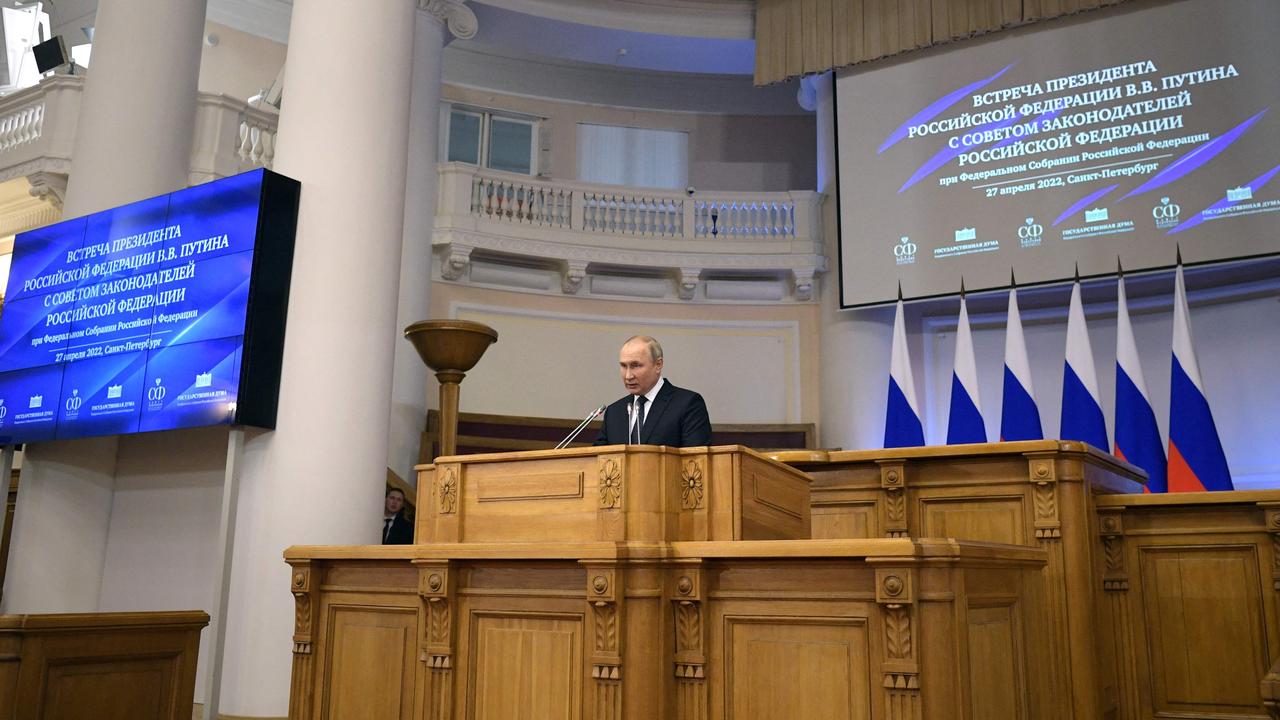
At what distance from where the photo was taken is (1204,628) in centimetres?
488

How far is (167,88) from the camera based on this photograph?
6.75m

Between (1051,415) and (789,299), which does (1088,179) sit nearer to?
(1051,415)

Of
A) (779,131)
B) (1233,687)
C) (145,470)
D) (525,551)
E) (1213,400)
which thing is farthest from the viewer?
(779,131)

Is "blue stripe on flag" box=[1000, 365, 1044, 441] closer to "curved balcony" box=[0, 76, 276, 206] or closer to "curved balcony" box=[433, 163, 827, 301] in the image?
"curved balcony" box=[433, 163, 827, 301]

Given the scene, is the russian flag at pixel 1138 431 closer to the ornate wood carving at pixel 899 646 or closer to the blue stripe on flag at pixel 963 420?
the blue stripe on flag at pixel 963 420

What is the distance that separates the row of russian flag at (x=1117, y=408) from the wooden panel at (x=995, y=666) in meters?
4.72

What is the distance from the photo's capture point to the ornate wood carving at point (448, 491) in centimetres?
387

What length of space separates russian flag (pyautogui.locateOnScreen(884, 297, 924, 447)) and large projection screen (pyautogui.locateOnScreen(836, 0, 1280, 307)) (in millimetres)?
555

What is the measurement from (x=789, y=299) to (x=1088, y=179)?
319 cm

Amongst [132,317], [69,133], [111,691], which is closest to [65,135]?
[69,133]

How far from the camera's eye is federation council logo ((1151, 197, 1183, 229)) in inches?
339

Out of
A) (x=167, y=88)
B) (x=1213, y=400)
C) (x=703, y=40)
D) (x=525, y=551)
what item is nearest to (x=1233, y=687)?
(x=525, y=551)

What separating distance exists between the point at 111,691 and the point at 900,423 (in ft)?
21.7

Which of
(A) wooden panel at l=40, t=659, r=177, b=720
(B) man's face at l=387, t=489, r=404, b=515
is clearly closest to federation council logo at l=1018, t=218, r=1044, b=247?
(B) man's face at l=387, t=489, r=404, b=515
